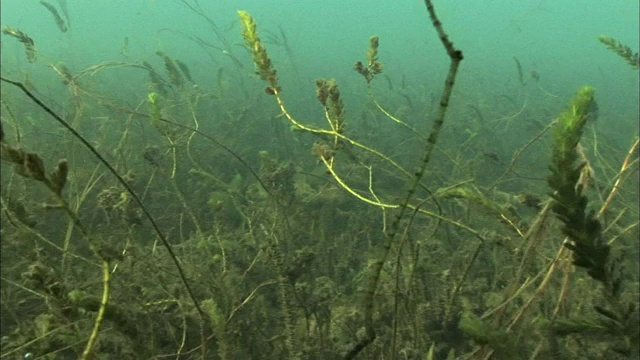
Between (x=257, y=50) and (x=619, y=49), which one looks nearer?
(x=257, y=50)

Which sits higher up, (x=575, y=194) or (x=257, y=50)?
(x=257, y=50)

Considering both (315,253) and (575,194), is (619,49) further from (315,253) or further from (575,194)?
(315,253)

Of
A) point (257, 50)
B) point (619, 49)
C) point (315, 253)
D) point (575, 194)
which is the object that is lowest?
point (315, 253)

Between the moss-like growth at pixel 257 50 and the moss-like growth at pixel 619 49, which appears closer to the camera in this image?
the moss-like growth at pixel 257 50

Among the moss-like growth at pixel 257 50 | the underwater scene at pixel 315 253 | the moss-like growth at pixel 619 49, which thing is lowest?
the underwater scene at pixel 315 253

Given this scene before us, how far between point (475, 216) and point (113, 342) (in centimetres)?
315

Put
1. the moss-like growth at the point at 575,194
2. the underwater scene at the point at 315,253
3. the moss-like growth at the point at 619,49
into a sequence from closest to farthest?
the moss-like growth at the point at 575,194 < the underwater scene at the point at 315,253 < the moss-like growth at the point at 619,49

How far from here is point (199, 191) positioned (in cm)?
447

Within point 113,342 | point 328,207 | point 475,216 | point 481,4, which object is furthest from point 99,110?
point 481,4

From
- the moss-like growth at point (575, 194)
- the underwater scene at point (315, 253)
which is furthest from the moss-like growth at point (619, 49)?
the moss-like growth at point (575, 194)

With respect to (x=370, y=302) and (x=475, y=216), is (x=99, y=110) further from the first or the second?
(x=370, y=302)

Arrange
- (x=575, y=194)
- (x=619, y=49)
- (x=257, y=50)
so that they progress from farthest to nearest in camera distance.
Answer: (x=619, y=49) < (x=257, y=50) < (x=575, y=194)

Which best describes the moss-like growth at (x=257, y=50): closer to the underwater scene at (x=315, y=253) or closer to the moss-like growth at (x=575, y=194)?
the underwater scene at (x=315, y=253)

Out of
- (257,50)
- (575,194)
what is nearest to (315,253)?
(257,50)
